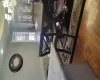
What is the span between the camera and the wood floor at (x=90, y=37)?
1.94m

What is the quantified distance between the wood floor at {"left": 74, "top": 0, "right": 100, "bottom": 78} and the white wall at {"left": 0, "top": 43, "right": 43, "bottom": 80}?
7.51 ft

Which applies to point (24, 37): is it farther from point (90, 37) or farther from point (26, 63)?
point (90, 37)

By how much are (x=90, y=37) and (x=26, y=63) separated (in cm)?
311

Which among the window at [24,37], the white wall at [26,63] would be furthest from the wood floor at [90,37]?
the window at [24,37]

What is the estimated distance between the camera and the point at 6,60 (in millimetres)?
4855

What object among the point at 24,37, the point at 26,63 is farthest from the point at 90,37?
the point at 24,37

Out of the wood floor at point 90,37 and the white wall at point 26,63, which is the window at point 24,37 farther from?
the wood floor at point 90,37

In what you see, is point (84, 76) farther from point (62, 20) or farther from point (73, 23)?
point (62, 20)

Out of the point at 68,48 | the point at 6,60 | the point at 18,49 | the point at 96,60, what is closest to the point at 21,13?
the point at 18,49

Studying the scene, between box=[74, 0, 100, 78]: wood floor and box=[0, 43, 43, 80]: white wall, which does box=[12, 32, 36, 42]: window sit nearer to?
box=[0, 43, 43, 80]: white wall

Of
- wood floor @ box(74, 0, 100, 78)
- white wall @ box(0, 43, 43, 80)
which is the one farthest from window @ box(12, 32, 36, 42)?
wood floor @ box(74, 0, 100, 78)

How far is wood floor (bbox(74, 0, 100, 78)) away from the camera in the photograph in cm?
194

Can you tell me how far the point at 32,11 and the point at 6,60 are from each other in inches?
86.5

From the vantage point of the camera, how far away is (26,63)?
4.90 meters
